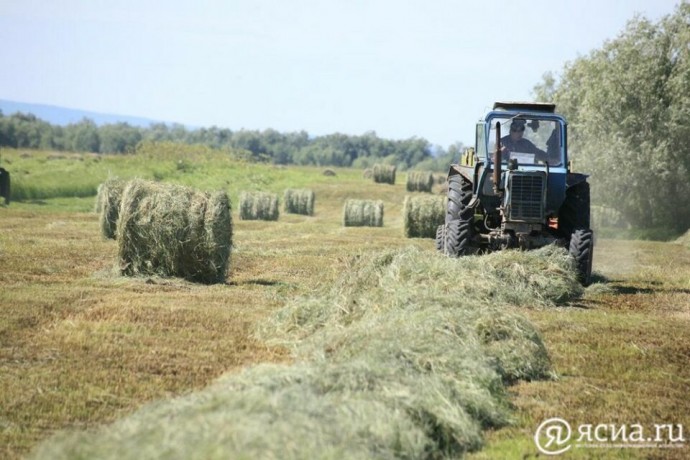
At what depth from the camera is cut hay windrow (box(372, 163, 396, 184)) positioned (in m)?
53.6

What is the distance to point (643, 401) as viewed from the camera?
27.8 feet

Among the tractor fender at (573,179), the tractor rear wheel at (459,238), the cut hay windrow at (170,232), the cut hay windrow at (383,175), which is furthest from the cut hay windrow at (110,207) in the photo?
the cut hay windrow at (383,175)

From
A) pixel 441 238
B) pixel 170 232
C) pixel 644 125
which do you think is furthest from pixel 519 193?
pixel 644 125

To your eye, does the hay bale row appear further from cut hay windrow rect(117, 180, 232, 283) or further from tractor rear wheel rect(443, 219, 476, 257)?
cut hay windrow rect(117, 180, 232, 283)

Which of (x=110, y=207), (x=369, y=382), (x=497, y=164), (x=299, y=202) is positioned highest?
(x=497, y=164)

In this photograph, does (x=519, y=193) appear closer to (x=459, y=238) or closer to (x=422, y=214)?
(x=459, y=238)

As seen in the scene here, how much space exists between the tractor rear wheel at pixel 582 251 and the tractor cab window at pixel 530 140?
4.57ft

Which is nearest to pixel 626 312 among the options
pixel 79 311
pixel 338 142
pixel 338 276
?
pixel 338 276

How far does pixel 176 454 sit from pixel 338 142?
125612 millimetres

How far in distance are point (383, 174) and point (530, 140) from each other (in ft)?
121

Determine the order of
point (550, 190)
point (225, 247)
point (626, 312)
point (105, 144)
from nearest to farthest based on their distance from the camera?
point (626, 312) < point (225, 247) < point (550, 190) < point (105, 144)

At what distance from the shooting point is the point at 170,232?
14.6 metres

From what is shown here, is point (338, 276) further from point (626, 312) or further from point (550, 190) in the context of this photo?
point (550, 190)

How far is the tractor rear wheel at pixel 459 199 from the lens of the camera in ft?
53.9
